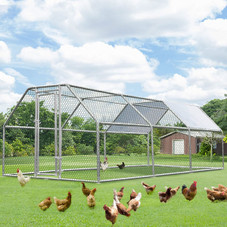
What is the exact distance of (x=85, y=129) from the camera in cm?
1633

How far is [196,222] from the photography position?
19.9 feet

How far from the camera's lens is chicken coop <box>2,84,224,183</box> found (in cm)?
1298

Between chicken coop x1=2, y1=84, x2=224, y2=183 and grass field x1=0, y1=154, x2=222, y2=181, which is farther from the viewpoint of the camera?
grass field x1=0, y1=154, x2=222, y2=181

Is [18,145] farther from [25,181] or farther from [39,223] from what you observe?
[39,223]

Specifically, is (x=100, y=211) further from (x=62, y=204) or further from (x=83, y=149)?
(x=83, y=149)

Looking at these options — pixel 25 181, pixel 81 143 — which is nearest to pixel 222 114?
pixel 81 143

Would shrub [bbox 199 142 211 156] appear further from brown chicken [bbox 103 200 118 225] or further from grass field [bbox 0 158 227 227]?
brown chicken [bbox 103 200 118 225]

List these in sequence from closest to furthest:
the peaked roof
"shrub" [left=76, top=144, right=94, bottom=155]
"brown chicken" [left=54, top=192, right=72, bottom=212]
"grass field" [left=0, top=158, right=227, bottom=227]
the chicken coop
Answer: "grass field" [left=0, top=158, right=227, bottom=227], "brown chicken" [left=54, top=192, right=72, bottom=212], the chicken coop, the peaked roof, "shrub" [left=76, top=144, right=94, bottom=155]

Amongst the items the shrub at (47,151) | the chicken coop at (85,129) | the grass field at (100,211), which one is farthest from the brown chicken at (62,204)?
the shrub at (47,151)

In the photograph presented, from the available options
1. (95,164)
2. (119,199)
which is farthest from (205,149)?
(119,199)

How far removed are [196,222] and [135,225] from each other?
105 cm

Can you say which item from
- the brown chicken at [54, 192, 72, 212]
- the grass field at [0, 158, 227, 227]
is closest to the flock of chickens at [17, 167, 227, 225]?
the brown chicken at [54, 192, 72, 212]

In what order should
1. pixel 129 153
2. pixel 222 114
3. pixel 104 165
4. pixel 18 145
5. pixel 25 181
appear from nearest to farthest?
pixel 25 181
pixel 104 165
pixel 18 145
pixel 129 153
pixel 222 114

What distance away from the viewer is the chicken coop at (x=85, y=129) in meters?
13.0
